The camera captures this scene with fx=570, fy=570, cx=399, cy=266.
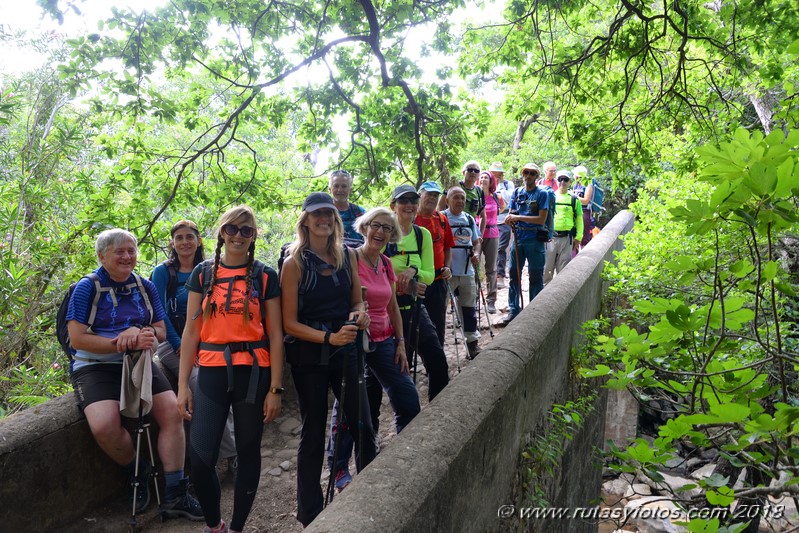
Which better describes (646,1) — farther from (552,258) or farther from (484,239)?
(552,258)

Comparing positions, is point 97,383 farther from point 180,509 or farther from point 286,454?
point 286,454

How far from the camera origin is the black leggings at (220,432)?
10.1ft

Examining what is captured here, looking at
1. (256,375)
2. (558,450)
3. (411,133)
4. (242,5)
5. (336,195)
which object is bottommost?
(558,450)

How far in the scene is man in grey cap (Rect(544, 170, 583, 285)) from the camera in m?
8.40

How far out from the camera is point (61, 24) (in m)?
4.66

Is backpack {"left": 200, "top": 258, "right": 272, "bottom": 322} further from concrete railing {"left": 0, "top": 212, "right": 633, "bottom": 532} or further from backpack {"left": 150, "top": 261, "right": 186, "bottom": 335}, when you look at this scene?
backpack {"left": 150, "top": 261, "right": 186, "bottom": 335}

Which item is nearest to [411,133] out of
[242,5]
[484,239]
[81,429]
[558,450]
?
[484,239]

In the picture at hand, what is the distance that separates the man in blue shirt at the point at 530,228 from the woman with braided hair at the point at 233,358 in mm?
4418

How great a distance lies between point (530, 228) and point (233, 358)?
190 inches

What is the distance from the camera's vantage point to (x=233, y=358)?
10.2ft

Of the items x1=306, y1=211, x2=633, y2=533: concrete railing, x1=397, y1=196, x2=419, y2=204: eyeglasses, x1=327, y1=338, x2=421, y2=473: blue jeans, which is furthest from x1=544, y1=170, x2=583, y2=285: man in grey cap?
x1=327, y1=338, x2=421, y2=473: blue jeans

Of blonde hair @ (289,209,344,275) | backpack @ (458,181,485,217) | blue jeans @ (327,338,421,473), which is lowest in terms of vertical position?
blue jeans @ (327,338,421,473)

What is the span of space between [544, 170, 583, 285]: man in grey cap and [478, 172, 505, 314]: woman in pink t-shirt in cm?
85

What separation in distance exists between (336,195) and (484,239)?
340 centimetres
